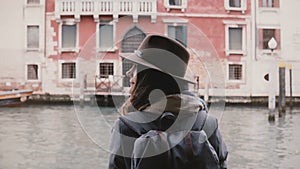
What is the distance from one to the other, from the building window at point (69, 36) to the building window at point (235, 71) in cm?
337

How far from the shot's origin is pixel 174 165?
0.57 meters

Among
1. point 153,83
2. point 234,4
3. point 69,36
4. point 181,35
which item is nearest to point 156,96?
point 153,83

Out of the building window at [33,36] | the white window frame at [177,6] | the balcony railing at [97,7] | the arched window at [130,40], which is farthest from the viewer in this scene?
the building window at [33,36]

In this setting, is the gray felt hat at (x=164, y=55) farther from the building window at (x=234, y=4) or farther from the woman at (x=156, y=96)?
the building window at (x=234, y=4)

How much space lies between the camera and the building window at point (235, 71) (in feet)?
35.9

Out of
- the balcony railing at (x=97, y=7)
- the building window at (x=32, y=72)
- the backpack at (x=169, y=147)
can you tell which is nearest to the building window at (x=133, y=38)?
the backpack at (x=169, y=147)

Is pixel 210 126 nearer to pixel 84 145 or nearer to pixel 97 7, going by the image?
pixel 84 145

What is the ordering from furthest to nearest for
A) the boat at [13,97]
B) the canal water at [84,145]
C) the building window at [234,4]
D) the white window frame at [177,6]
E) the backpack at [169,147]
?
1. the building window at [234,4]
2. the white window frame at [177,6]
3. the boat at [13,97]
4. the canal water at [84,145]
5. the backpack at [169,147]

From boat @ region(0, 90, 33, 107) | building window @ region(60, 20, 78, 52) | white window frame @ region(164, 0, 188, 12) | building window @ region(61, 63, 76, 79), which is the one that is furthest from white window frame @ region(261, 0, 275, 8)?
boat @ region(0, 90, 33, 107)

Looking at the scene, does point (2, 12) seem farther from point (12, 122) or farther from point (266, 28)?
point (266, 28)

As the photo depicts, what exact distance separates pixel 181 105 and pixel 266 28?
10.7 meters

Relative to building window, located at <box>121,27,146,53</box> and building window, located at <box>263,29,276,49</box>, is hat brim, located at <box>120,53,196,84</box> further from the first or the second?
building window, located at <box>263,29,276,49</box>

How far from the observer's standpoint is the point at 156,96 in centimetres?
62

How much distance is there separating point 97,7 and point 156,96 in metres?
10.3
